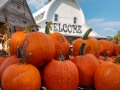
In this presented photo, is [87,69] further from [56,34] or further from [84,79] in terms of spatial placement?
[56,34]

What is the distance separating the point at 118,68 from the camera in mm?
2447

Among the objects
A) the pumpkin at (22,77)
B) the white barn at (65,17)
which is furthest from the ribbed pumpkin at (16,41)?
the white barn at (65,17)

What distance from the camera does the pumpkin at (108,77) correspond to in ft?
7.91

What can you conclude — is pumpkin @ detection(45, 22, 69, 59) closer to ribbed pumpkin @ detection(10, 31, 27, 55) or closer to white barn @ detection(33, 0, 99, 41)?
ribbed pumpkin @ detection(10, 31, 27, 55)

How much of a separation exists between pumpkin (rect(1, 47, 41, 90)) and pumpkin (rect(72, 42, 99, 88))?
1.48 feet

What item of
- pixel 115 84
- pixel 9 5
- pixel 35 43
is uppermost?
pixel 9 5

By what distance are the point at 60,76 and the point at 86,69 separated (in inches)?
12.0

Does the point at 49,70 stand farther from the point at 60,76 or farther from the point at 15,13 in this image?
the point at 15,13

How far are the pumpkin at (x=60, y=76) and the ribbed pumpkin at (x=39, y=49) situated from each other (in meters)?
0.09

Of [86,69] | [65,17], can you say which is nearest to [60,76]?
[86,69]

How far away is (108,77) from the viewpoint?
2.44 metres

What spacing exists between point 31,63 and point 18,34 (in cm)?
51

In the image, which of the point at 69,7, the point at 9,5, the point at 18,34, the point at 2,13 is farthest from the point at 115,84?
the point at 69,7

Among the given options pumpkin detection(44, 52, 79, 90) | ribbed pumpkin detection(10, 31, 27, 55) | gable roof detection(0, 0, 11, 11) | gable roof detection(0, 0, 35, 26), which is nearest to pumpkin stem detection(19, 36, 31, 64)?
pumpkin detection(44, 52, 79, 90)
